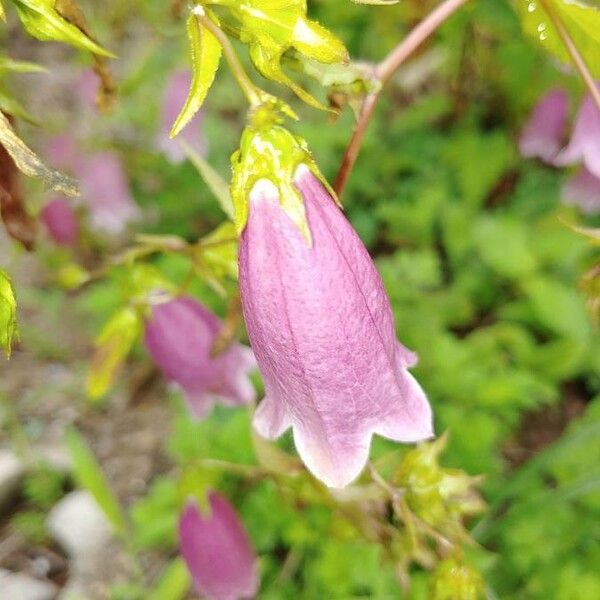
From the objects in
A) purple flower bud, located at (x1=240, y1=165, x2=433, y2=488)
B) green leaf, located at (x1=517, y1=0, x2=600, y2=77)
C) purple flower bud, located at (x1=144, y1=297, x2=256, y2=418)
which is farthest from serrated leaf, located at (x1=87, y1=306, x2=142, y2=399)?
green leaf, located at (x1=517, y1=0, x2=600, y2=77)

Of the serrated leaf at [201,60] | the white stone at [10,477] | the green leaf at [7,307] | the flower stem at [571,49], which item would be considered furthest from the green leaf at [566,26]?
the white stone at [10,477]

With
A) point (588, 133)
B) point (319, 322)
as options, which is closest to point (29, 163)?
point (319, 322)

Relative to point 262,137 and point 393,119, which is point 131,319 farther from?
point 393,119

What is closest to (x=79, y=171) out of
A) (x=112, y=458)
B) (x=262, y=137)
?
(x=112, y=458)

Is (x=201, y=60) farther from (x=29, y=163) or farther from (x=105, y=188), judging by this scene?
(x=105, y=188)

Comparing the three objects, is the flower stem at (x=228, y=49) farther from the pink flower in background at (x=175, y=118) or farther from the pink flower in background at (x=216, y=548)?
the pink flower in background at (x=175, y=118)

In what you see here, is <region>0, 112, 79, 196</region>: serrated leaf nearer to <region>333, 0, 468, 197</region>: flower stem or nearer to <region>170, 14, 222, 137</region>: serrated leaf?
<region>170, 14, 222, 137</region>: serrated leaf
